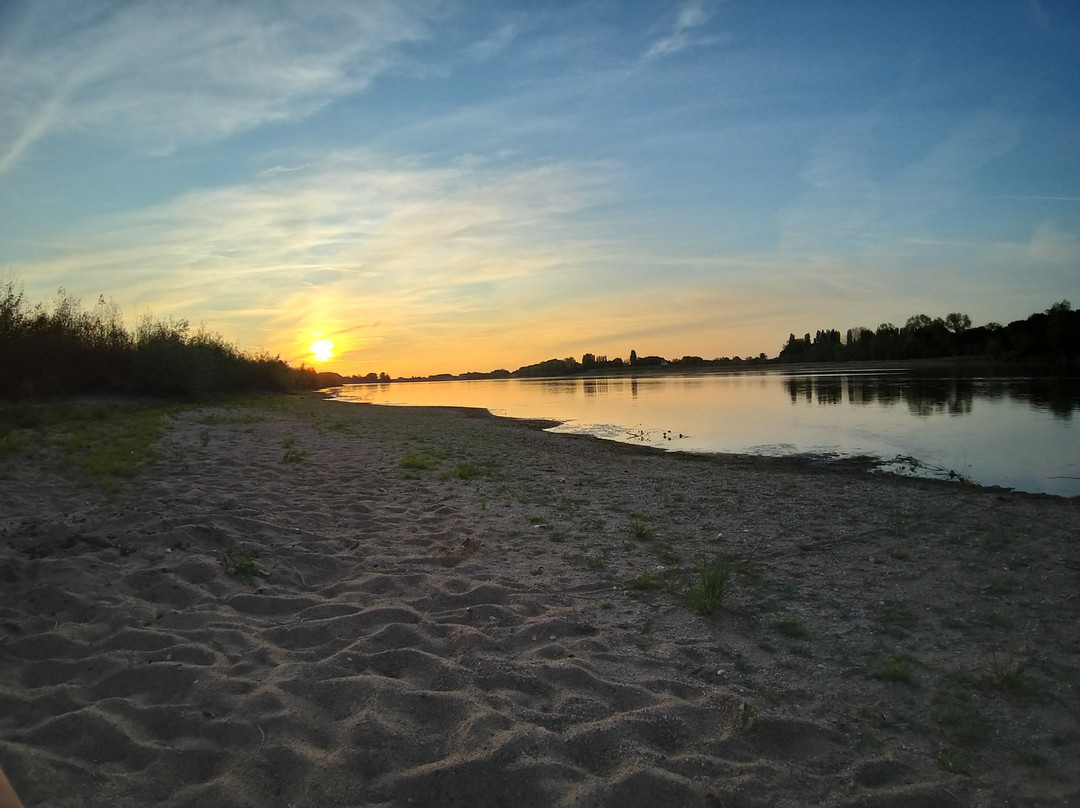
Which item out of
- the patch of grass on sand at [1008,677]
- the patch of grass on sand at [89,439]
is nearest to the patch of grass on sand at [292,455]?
the patch of grass on sand at [89,439]

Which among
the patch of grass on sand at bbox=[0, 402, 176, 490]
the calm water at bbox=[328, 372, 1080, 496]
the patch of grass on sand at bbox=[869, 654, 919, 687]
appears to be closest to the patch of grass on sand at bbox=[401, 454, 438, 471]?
the patch of grass on sand at bbox=[0, 402, 176, 490]

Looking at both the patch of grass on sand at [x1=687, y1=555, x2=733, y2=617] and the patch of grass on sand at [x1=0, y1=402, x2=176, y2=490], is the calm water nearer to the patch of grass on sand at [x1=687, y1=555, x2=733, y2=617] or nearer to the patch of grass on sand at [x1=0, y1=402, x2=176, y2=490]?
the patch of grass on sand at [x1=687, y1=555, x2=733, y2=617]

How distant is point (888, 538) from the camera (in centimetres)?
693

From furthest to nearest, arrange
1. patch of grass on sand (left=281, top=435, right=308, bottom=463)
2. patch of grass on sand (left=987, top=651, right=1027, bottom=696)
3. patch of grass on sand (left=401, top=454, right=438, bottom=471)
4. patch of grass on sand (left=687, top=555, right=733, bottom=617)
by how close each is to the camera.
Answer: patch of grass on sand (left=401, top=454, right=438, bottom=471) → patch of grass on sand (left=281, top=435, right=308, bottom=463) → patch of grass on sand (left=687, top=555, right=733, bottom=617) → patch of grass on sand (left=987, top=651, right=1027, bottom=696)

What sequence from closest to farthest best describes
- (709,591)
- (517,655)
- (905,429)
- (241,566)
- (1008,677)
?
1. (1008,677)
2. (517,655)
3. (709,591)
4. (241,566)
5. (905,429)

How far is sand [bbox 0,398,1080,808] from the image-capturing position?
9.06ft

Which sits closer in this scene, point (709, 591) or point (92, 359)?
point (709, 591)

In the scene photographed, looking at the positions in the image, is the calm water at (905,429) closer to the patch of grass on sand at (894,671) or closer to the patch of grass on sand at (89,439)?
the patch of grass on sand at (894,671)

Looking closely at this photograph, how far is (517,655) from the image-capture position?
157 inches

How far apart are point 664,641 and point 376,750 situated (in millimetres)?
2121

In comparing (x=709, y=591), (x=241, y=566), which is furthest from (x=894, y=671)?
(x=241, y=566)

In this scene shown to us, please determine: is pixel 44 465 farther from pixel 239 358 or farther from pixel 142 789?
pixel 239 358

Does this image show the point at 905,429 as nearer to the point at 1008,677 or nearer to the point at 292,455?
the point at 292,455

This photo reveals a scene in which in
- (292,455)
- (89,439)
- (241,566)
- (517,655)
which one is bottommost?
(517,655)
